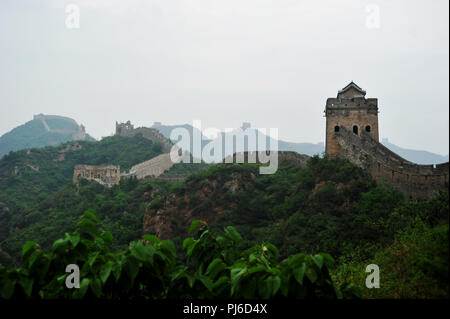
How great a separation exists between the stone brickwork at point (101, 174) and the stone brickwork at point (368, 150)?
122ft

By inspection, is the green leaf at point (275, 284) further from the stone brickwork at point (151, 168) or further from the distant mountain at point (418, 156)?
the distant mountain at point (418, 156)

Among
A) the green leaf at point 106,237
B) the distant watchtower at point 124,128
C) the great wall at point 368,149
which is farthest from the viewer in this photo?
the distant watchtower at point 124,128

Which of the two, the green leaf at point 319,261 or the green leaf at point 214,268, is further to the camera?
the green leaf at point 214,268

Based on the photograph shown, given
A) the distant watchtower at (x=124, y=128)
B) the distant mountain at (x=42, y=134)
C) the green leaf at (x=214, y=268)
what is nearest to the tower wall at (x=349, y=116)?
the green leaf at (x=214, y=268)

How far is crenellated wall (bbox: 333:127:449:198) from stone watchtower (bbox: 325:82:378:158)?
418 millimetres

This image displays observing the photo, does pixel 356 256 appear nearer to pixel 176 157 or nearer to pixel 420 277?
pixel 420 277

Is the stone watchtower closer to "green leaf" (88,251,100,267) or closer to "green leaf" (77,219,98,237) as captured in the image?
"green leaf" (77,219,98,237)

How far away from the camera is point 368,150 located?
25641mm

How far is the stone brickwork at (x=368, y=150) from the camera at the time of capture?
2091cm

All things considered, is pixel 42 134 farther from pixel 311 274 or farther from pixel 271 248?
pixel 311 274

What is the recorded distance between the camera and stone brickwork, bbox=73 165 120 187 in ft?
199

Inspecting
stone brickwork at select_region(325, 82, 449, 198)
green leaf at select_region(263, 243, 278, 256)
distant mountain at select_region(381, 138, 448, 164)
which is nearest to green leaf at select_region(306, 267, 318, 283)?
green leaf at select_region(263, 243, 278, 256)

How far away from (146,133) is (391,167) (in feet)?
215
